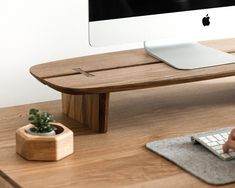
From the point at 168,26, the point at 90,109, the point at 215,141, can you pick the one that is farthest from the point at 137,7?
the point at 215,141

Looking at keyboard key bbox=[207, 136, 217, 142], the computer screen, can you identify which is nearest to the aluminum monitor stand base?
the computer screen

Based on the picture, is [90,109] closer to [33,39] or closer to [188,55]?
[188,55]

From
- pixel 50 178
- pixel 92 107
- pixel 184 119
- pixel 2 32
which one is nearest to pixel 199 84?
pixel 184 119

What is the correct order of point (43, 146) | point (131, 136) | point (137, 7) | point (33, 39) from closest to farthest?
point (43, 146), point (131, 136), point (137, 7), point (33, 39)

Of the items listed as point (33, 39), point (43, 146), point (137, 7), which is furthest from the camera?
point (33, 39)

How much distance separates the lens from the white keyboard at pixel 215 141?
1321mm

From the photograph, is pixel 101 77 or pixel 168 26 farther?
pixel 168 26

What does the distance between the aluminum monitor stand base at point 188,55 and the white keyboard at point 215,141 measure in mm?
189

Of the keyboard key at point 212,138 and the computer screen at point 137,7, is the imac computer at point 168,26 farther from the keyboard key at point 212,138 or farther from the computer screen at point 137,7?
the keyboard key at point 212,138

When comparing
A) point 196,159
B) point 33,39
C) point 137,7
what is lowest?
point 196,159

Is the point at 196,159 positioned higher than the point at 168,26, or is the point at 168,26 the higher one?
the point at 168,26

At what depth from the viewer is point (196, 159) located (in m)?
1.32

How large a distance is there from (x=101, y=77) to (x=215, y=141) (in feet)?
0.92

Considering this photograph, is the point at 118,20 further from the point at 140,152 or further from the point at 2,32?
the point at 2,32
